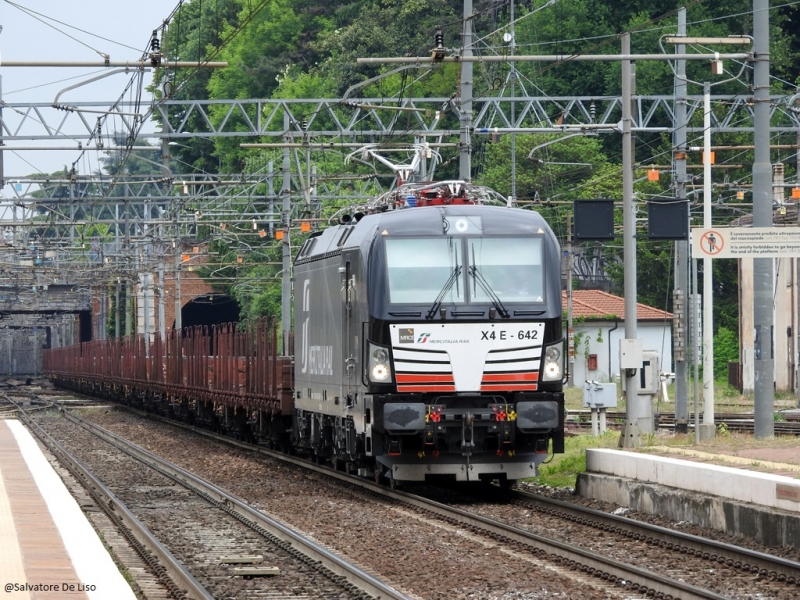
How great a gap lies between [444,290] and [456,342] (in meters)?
0.68

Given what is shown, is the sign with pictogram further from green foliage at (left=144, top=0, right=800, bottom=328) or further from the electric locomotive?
green foliage at (left=144, top=0, right=800, bottom=328)

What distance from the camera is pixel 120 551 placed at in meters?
13.7

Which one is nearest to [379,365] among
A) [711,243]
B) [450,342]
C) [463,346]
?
[450,342]

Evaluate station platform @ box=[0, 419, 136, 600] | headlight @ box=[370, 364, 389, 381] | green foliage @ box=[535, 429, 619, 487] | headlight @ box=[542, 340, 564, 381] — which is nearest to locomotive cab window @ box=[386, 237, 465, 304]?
headlight @ box=[370, 364, 389, 381]

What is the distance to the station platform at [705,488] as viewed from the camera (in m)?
13.0

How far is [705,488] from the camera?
14680 millimetres

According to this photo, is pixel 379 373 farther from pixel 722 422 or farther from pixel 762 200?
pixel 722 422

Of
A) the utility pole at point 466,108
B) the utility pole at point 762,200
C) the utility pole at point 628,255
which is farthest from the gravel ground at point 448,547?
the utility pole at point 466,108

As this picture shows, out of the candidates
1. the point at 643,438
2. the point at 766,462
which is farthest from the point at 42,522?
the point at 643,438

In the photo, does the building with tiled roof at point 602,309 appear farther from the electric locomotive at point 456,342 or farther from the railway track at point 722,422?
the electric locomotive at point 456,342

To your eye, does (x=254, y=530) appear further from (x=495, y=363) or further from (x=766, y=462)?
(x=766, y=462)

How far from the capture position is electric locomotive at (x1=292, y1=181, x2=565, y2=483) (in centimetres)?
1695

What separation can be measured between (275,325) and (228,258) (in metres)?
44.9

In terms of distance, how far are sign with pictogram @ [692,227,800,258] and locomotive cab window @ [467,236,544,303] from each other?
274cm
